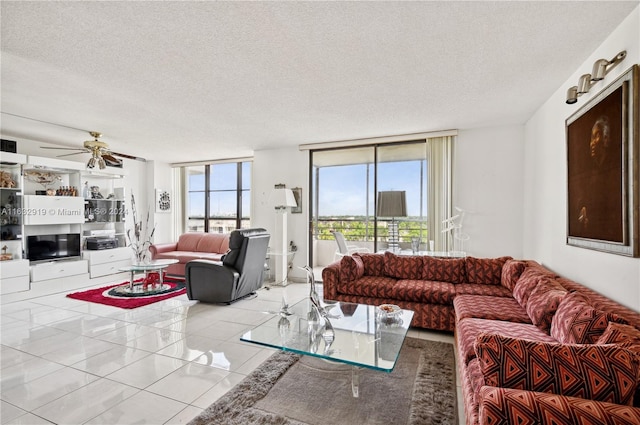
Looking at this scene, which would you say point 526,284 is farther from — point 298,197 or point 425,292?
point 298,197

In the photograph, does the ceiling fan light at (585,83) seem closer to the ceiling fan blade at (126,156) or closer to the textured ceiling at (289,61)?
the textured ceiling at (289,61)

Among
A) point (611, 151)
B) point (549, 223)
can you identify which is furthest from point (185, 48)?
point (549, 223)

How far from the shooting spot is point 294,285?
5.65 m

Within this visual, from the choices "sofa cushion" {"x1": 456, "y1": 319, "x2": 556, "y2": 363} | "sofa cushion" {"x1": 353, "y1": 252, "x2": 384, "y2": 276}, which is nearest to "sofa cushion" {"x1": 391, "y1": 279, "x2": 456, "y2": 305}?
"sofa cushion" {"x1": 353, "y1": 252, "x2": 384, "y2": 276}

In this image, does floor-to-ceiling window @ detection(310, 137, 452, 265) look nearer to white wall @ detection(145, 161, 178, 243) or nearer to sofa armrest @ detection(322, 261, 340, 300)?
sofa armrest @ detection(322, 261, 340, 300)

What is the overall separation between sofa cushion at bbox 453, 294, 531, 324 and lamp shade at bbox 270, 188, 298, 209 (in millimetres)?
3207

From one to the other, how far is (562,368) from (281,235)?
500 centimetres

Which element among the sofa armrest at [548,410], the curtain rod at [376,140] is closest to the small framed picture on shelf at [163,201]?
the curtain rod at [376,140]

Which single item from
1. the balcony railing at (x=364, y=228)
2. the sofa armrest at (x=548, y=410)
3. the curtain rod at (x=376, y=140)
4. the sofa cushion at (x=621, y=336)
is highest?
the curtain rod at (x=376, y=140)

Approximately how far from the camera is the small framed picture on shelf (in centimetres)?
732

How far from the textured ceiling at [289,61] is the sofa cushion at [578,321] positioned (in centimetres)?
185

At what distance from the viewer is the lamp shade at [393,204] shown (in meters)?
4.34

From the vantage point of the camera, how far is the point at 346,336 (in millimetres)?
2285

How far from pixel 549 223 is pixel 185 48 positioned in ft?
13.0
